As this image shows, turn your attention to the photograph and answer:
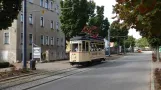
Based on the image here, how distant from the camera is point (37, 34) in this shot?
5206cm

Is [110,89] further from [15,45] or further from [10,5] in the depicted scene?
[15,45]

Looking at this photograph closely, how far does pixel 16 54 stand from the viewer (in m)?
45.1

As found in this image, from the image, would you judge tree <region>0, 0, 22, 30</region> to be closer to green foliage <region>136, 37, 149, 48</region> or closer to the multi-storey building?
the multi-storey building

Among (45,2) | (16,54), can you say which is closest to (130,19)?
(16,54)

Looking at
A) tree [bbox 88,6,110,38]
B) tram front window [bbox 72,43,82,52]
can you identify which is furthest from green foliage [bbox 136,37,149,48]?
tram front window [bbox 72,43,82,52]

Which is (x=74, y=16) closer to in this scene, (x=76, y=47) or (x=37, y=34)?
(x=76, y=47)

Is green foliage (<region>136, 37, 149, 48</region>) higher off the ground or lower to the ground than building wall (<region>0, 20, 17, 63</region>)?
higher

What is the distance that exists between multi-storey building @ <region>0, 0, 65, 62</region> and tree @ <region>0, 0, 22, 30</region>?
14177 millimetres

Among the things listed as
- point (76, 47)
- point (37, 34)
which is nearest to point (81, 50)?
point (76, 47)

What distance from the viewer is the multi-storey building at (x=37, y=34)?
149 ft

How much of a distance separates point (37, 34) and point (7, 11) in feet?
103

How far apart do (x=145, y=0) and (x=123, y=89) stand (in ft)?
36.0

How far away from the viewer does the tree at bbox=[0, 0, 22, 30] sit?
813 inches

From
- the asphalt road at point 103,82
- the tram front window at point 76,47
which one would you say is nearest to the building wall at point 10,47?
the tram front window at point 76,47
